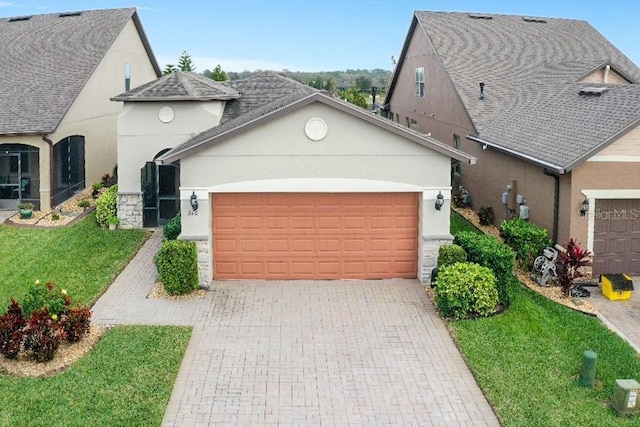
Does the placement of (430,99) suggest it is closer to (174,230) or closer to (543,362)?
(174,230)

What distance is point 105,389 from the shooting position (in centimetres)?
1110

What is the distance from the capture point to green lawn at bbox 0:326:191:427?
10.3 metres

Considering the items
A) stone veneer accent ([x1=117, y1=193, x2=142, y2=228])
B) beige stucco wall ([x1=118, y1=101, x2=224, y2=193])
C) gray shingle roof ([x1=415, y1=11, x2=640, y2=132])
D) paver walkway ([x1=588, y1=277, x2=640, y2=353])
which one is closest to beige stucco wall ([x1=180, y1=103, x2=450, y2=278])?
paver walkway ([x1=588, y1=277, x2=640, y2=353])

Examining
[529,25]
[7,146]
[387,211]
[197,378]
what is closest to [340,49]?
[529,25]

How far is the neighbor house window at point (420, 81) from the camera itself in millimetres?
31188

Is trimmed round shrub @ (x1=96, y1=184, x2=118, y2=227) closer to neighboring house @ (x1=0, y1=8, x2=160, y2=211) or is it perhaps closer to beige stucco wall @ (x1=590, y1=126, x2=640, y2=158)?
neighboring house @ (x1=0, y1=8, x2=160, y2=211)

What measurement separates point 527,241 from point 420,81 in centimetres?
1593

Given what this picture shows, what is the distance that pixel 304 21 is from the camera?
79.6 m

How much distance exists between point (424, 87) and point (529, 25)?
18.7ft

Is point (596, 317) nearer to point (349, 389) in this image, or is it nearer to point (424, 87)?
point (349, 389)

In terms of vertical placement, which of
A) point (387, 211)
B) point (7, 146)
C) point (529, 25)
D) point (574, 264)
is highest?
point (529, 25)

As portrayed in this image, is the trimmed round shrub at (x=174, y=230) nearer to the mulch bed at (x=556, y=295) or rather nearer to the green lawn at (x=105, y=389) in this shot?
the green lawn at (x=105, y=389)

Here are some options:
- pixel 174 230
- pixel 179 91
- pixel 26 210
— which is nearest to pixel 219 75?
pixel 26 210

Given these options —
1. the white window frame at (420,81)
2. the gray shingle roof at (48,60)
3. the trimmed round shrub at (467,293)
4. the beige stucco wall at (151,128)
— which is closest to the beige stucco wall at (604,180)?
the trimmed round shrub at (467,293)
